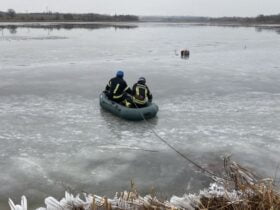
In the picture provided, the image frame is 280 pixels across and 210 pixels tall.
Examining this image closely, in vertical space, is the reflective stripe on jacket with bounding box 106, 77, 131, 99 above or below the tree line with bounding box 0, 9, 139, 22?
below

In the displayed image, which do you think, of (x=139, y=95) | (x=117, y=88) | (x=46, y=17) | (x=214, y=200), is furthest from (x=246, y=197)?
(x=46, y=17)

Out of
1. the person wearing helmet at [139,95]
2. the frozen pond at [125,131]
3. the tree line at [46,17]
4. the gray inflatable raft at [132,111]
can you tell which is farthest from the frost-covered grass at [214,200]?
the tree line at [46,17]

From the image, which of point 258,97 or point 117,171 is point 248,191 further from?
point 258,97

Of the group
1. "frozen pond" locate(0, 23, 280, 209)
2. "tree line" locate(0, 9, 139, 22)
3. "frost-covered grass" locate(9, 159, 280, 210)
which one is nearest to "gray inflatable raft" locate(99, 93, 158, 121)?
"frozen pond" locate(0, 23, 280, 209)

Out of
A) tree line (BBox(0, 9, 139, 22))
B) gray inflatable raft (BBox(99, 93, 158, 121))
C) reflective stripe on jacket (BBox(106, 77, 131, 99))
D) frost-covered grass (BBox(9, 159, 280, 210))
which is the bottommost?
gray inflatable raft (BBox(99, 93, 158, 121))

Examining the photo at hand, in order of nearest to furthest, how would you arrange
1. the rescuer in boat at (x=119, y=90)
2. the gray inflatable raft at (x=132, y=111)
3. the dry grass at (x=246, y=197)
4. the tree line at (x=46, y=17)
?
1. the dry grass at (x=246, y=197)
2. the gray inflatable raft at (x=132, y=111)
3. the rescuer in boat at (x=119, y=90)
4. the tree line at (x=46, y=17)

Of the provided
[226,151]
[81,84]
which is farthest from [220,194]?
[81,84]

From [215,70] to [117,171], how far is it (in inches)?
467

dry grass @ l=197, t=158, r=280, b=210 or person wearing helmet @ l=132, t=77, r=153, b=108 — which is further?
person wearing helmet @ l=132, t=77, r=153, b=108

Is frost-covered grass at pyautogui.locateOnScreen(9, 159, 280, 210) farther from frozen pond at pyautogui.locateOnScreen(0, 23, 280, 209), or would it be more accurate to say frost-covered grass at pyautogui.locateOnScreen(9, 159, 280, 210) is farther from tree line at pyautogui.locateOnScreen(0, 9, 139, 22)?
tree line at pyautogui.locateOnScreen(0, 9, 139, 22)

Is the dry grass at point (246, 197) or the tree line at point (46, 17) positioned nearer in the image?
the dry grass at point (246, 197)

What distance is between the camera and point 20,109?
32.8 ft

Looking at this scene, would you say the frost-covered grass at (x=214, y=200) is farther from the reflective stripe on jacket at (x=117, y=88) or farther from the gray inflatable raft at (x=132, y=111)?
the reflective stripe on jacket at (x=117, y=88)

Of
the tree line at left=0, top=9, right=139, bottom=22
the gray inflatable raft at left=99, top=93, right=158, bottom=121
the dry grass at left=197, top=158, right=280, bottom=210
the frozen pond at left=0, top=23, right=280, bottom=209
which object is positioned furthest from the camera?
the tree line at left=0, top=9, right=139, bottom=22
